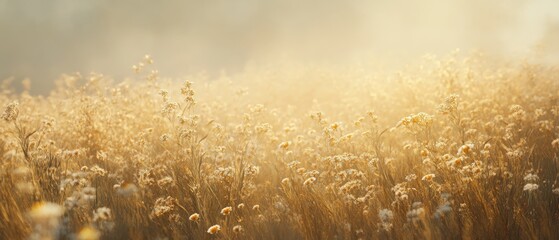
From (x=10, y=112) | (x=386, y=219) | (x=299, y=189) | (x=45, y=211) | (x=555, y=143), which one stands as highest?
(x=10, y=112)

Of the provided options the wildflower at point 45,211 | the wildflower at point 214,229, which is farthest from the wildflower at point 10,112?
the wildflower at point 214,229

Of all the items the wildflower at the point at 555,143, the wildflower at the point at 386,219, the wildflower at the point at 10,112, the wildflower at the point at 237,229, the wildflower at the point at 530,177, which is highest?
the wildflower at the point at 10,112

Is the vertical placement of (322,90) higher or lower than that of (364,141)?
higher

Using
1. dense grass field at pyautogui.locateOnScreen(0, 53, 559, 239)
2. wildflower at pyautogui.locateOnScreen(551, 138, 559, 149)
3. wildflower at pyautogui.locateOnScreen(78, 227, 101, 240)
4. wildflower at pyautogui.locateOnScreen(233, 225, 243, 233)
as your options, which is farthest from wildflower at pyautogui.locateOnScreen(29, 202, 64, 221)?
wildflower at pyautogui.locateOnScreen(551, 138, 559, 149)

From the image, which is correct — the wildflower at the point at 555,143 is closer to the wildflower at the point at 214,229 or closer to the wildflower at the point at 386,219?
the wildflower at the point at 386,219

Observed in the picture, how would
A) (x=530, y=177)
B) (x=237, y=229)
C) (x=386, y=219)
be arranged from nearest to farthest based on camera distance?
(x=386, y=219), (x=530, y=177), (x=237, y=229)

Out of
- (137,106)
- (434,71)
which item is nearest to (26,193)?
(137,106)

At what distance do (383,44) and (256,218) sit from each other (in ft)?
74.1

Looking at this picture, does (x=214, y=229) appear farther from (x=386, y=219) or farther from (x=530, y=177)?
(x=530, y=177)

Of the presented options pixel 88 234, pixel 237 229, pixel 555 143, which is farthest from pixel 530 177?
pixel 88 234

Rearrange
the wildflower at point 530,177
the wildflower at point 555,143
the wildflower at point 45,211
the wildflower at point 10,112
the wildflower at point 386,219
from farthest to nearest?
the wildflower at point 555,143
the wildflower at point 10,112
the wildflower at point 530,177
the wildflower at point 386,219
the wildflower at point 45,211

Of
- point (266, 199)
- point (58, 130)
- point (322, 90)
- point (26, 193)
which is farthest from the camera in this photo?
point (322, 90)

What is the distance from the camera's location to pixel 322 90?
45.0 ft

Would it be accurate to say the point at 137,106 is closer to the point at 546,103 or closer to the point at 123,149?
the point at 123,149
